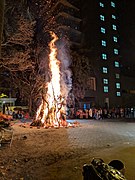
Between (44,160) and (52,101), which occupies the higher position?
(52,101)

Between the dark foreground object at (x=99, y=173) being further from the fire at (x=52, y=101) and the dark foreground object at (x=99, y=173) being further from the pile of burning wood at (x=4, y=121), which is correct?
the fire at (x=52, y=101)

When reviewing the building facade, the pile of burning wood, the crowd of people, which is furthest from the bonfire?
the building facade

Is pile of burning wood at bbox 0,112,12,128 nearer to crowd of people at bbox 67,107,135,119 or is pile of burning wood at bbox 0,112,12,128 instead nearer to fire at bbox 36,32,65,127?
fire at bbox 36,32,65,127

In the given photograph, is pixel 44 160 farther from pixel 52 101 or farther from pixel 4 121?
pixel 52 101

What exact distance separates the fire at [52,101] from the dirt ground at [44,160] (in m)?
6.94

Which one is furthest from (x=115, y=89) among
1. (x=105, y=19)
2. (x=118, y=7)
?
(x=118, y=7)

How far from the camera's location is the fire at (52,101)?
16656 mm

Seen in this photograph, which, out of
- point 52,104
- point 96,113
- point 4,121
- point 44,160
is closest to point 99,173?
point 44,160

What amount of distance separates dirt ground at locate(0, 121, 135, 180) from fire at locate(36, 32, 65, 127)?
6.94m

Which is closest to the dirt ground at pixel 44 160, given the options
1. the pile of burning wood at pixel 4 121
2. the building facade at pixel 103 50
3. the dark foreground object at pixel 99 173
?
the pile of burning wood at pixel 4 121

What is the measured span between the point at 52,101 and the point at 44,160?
10.8 m

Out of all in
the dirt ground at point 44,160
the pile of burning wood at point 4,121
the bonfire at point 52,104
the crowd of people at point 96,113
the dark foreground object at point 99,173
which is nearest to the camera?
the dark foreground object at point 99,173

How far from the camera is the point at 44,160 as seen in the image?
683 cm

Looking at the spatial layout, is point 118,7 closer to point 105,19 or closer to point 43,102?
point 105,19
